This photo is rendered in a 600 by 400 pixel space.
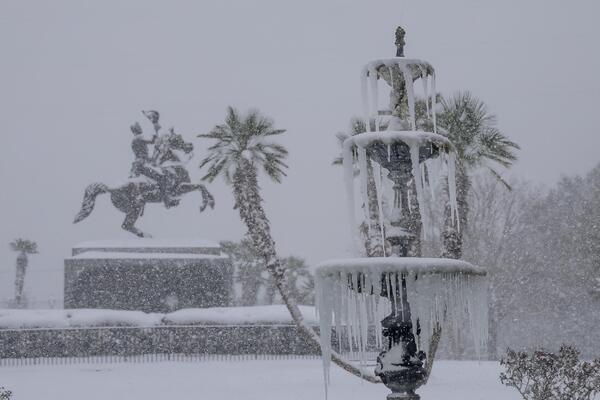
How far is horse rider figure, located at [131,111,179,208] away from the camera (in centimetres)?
3897

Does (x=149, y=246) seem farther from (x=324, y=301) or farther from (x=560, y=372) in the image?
(x=324, y=301)

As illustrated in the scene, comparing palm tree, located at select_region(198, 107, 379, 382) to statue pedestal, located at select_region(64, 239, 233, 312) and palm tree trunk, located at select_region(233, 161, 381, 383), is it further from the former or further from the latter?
statue pedestal, located at select_region(64, 239, 233, 312)

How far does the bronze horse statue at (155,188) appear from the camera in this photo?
38.8 m

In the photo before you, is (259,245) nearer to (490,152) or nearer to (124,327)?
(490,152)

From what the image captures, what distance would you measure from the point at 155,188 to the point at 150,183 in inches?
14.0

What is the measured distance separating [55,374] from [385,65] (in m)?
20.0

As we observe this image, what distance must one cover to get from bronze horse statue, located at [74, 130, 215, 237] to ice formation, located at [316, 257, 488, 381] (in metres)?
30.5

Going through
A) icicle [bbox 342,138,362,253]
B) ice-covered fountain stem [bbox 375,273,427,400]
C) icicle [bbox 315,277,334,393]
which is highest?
icicle [bbox 342,138,362,253]

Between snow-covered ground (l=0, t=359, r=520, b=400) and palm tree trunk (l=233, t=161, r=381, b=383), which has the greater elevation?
palm tree trunk (l=233, t=161, r=381, b=383)

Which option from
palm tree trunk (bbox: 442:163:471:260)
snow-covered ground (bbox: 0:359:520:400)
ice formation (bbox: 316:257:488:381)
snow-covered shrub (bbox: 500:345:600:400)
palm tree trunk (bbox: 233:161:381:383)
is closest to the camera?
ice formation (bbox: 316:257:488:381)

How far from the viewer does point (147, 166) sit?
3903 cm

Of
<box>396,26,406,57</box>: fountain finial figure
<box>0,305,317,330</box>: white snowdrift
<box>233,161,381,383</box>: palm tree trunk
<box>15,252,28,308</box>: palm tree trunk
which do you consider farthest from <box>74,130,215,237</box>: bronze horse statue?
<box>396,26,406,57</box>: fountain finial figure

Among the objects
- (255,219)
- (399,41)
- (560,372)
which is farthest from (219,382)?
(399,41)

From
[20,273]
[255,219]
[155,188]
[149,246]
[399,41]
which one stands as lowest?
[255,219]
